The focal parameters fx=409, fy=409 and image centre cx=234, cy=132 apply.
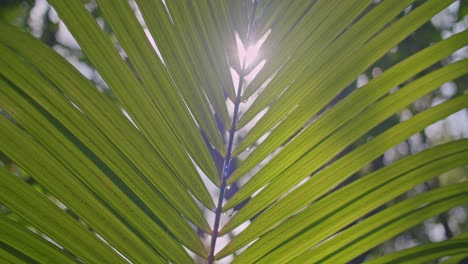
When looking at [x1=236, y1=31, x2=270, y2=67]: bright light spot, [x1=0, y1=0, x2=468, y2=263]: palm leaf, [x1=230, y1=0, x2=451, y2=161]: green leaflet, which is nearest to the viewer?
[x1=0, y1=0, x2=468, y2=263]: palm leaf

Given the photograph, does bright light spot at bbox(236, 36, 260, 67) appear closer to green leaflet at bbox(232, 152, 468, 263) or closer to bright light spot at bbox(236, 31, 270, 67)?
bright light spot at bbox(236, 31, 270, 67)

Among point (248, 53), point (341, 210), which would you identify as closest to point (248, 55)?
point (248, 53)

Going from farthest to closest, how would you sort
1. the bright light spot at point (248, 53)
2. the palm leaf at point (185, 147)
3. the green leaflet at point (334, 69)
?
the bright light spot at point (248, 53) < the green leaflet at point (334, 69) < the palm leaf at point (185, 147)

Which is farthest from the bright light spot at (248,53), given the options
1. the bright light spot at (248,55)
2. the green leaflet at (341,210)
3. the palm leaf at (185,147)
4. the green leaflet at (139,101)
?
the green leaflet at (341,210)

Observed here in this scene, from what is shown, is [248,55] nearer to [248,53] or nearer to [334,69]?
[248,53]

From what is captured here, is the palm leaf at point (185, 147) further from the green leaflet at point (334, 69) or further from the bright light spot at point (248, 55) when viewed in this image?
the bright light spot at point (248, 55)

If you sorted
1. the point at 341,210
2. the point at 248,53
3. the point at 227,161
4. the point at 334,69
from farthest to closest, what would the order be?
the point at 248,53 < the point at 227,161 < the point at 334,69 < the point at 341,210

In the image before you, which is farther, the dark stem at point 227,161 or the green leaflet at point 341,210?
the dark stem at point 227,161

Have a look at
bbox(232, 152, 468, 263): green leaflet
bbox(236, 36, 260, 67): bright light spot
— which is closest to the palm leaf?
bbox(232, 152, 468, 263): green leaflet
